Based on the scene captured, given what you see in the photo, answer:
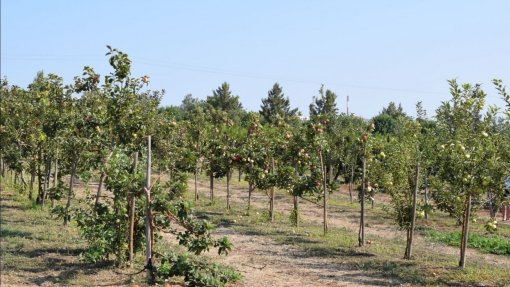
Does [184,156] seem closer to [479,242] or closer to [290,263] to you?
[290,263]

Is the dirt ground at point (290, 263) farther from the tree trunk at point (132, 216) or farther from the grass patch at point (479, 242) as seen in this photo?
the tree trunk at point (132, 216)

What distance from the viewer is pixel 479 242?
17.9 metres

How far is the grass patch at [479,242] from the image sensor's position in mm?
16953

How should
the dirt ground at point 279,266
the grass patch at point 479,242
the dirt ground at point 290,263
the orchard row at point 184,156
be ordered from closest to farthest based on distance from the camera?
the orchard row at point 184,156 < the dirt ground at point 279,266 < the dirt ground at point 290,263 < the grass patch at point 479,242

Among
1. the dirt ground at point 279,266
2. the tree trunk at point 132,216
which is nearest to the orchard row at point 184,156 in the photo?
the tree trunk at point 132,216

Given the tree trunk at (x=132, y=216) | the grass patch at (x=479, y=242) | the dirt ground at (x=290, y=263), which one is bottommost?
the dirt ground at (x=290, y=263)

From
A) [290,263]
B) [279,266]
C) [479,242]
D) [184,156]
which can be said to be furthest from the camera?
[479,242]

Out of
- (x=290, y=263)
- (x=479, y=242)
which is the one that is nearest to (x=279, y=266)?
(x=290, y=263)

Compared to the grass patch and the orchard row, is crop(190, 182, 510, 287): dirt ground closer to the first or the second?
the grass patch

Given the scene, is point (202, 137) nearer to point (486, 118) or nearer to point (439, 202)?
point (439, 202)

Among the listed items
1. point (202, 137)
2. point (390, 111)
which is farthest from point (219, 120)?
point (390, 111)

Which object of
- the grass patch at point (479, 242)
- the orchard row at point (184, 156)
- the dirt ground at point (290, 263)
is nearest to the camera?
the orchard row at point (184, 156)

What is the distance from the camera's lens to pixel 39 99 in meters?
19.3

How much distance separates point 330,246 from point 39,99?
36.5 feet
